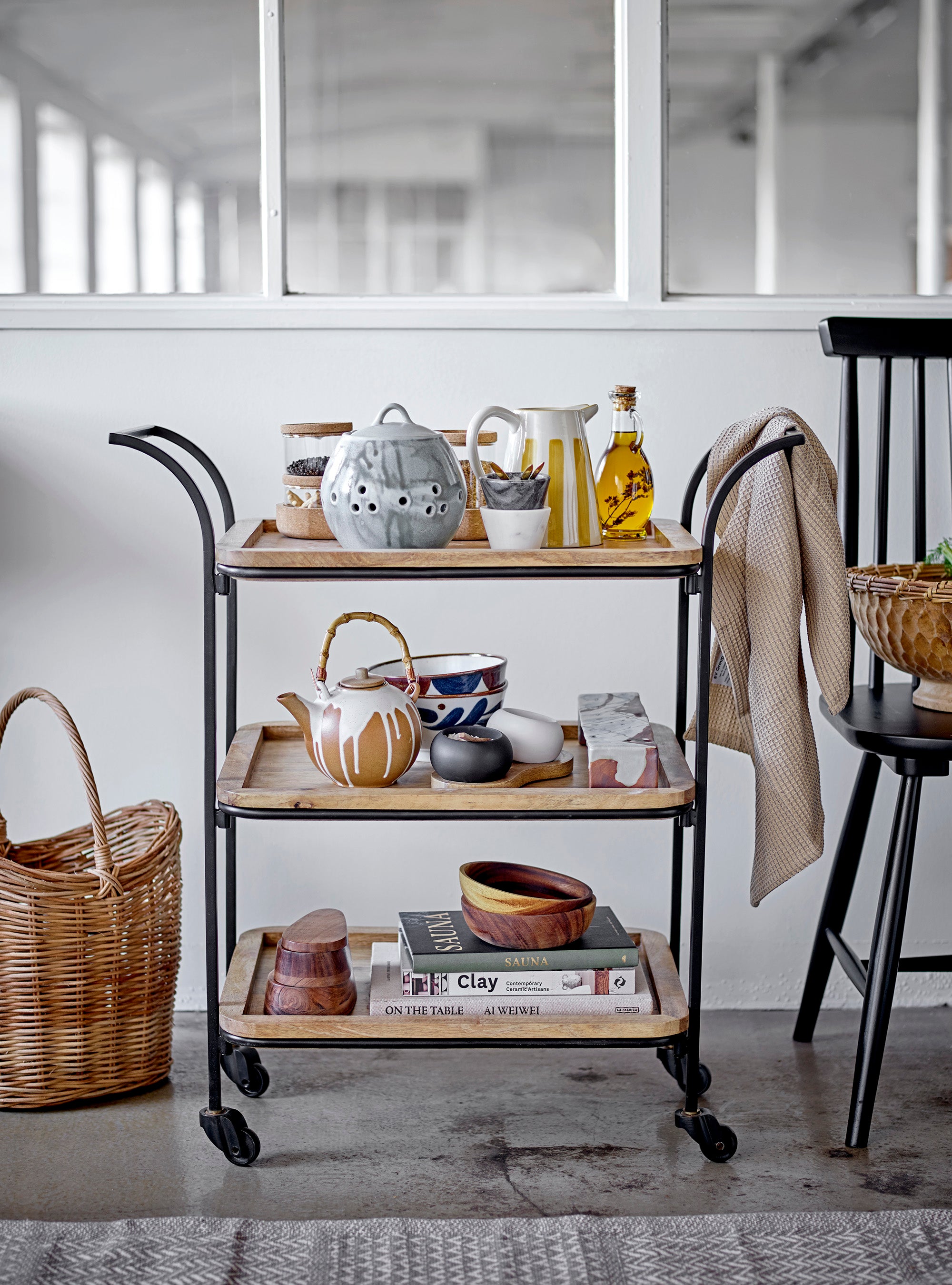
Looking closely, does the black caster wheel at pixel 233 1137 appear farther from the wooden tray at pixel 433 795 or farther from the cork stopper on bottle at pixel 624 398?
the cork stopper on bottle at pixel 624 398

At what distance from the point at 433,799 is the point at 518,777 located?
121 millimetres

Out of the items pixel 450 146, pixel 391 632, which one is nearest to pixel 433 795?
pixel 391 632

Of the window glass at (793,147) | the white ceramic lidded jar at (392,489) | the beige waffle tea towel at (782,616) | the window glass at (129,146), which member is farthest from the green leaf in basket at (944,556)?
the window glass at (129,146)

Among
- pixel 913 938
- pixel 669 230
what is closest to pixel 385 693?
pixel 669 230

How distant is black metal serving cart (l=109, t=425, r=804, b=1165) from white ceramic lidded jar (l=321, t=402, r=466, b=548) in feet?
0.12

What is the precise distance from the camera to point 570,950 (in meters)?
1.68

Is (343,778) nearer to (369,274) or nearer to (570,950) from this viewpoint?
(570,950)

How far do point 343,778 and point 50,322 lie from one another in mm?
932

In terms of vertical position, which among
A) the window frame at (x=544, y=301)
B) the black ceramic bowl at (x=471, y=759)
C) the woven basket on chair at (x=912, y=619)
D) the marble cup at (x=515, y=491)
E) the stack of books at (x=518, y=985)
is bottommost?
the stack of books at (x=518, y=985)

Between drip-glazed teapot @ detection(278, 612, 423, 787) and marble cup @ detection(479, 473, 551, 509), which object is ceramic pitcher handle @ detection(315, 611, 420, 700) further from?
marble cup @ detection(479, 473, 551, 509)

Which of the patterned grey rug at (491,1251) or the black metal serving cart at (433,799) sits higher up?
the black metal serving cart at (433,799)

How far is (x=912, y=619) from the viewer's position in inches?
65.2

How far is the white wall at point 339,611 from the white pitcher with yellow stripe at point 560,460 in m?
0.46

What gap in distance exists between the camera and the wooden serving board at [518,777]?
1.60 meters
